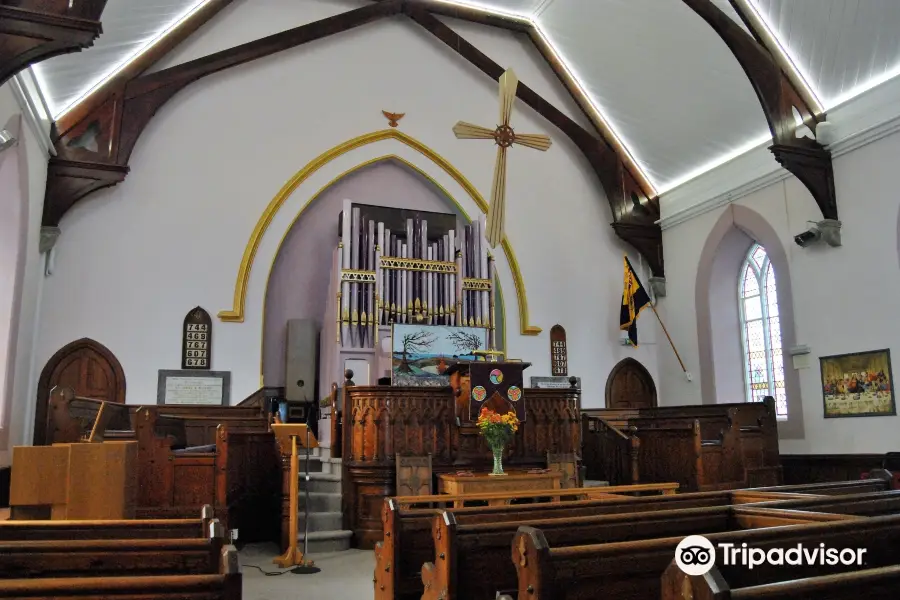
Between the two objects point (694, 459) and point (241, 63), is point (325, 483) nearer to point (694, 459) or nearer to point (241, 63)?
point (694, 459)

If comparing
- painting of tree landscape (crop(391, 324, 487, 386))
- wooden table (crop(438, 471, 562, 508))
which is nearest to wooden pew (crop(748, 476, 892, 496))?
wooden table (crop(438, 471, 562, 508))

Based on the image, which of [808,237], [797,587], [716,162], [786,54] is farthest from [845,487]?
[716,162]

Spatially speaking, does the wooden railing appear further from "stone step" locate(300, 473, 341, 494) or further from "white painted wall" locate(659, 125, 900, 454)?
"stone step" locate(300, 473, 341, 494)

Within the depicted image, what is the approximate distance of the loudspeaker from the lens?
10133 mm

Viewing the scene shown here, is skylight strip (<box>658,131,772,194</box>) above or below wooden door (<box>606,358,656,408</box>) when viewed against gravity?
above

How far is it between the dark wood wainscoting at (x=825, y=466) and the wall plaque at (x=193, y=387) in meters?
7.28

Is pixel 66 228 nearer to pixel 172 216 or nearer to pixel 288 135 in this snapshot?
pixel 172 216

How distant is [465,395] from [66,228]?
560 cm

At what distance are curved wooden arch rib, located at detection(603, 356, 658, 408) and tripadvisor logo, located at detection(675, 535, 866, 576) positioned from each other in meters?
8.83

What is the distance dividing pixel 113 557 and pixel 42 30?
15.2 ft

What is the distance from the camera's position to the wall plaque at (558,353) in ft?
37.1

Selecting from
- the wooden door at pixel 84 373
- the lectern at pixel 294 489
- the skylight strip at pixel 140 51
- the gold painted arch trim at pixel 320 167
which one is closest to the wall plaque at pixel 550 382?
the gold painted arch trim at pixel 320 167

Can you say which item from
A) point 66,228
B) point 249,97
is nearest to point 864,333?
point 249,97

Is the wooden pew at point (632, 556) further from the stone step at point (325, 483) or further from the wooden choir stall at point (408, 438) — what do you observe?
the stone step at point (325, 483)
